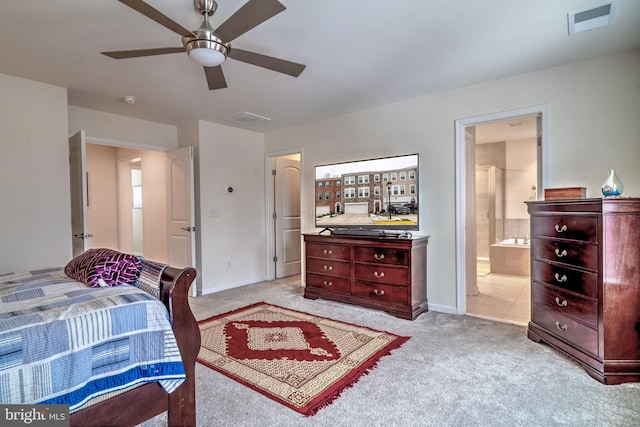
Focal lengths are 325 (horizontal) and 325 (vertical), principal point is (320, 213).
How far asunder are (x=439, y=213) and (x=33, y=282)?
3.50 m

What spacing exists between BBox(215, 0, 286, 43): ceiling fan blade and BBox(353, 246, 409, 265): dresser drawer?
2501 mm

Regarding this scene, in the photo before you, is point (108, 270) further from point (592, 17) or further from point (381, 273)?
point (592, 17)

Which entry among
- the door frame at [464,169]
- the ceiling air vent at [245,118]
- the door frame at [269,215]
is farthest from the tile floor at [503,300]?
the ceiling air vent at [245,118]

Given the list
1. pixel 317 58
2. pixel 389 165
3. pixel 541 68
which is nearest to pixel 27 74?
pixel 317 58

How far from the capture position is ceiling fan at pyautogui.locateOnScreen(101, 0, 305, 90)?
5.13ft

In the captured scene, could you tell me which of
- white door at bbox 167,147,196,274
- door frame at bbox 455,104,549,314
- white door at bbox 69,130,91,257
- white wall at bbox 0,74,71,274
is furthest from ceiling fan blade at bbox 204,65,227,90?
door frame at bbox 455,104,549,314

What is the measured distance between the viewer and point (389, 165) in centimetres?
389

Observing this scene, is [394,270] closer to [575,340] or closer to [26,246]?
[575,340]

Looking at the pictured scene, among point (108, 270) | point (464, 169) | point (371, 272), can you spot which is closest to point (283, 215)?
point (371, 272)

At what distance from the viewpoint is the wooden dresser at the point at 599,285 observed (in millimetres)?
2125

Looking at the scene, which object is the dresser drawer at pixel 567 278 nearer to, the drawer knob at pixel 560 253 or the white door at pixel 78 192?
the drawer knob at pixel 560 253

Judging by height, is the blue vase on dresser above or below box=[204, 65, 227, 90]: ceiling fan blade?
below

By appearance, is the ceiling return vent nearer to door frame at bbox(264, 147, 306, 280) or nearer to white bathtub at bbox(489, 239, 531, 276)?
white bathtub at bbox(489, 239, 531, 276)

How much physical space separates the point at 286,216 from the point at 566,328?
406cm
